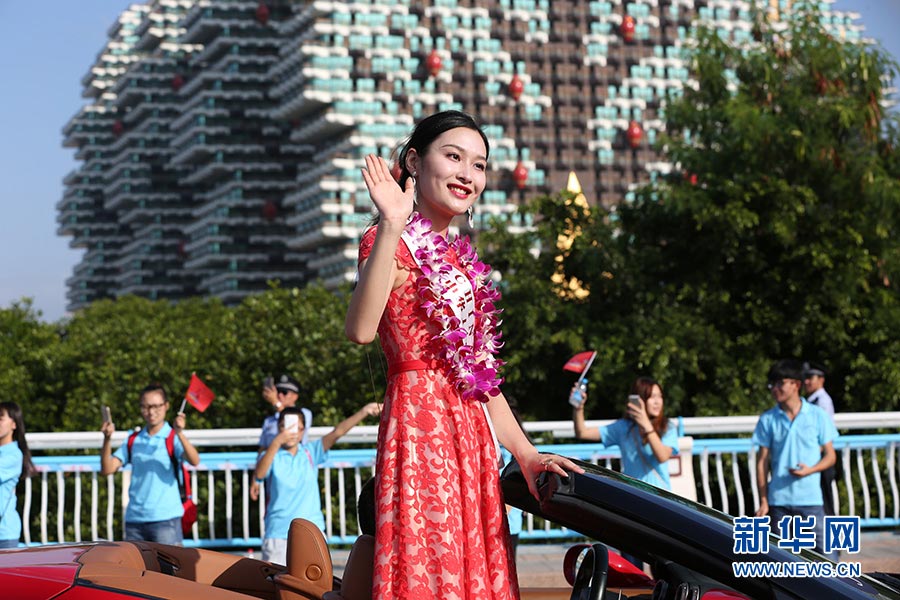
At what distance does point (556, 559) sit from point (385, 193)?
6.55 metres

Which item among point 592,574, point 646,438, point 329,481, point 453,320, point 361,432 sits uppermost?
point 453,320

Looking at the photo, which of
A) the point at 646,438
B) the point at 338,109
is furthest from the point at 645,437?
the point at 338,109

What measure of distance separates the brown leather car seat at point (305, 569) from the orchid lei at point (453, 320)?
54 centimetres

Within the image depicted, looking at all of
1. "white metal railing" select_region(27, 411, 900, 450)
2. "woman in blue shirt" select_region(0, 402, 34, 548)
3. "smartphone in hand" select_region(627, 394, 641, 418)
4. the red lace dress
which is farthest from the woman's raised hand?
"white metal railing" select_region(27, 411, 900, 450)

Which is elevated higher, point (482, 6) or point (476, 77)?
point (482, 6)

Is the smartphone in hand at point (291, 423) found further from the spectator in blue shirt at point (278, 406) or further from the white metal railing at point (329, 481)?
the white metal railing at point (329, 481)

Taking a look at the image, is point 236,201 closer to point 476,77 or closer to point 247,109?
point 247,109

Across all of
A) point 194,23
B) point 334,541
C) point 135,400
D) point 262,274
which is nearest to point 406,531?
point 334,541

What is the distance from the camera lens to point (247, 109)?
119 metres

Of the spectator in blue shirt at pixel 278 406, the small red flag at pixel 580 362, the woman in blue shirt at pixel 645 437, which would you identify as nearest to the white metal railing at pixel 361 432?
the spectator in blue shirt at pixel 278 406

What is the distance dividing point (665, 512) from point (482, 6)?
105 meters

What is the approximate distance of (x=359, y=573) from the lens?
2.80m

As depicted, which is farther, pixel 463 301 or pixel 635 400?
pixel 635 400

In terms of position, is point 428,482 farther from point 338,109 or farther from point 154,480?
point 338,109
